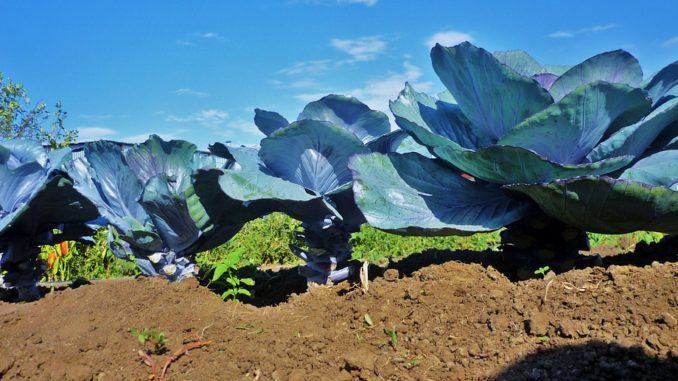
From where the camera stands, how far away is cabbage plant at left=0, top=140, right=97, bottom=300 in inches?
104

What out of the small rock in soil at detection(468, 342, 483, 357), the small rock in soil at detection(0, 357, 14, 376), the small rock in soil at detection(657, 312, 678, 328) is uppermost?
the small rock in soil at detection(657, 312, 678, 328)

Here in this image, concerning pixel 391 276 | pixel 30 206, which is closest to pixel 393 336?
pixel 391 276

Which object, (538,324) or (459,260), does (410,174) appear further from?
(538,324)

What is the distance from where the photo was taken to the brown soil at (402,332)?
1577 millimetres

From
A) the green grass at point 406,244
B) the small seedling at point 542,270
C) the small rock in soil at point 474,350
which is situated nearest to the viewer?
the small rock in soil at point 474,350

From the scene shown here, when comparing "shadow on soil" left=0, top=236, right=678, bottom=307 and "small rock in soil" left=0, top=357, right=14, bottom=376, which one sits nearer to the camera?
"small rock in soil" left=0, top=357, right=14, bottom=376

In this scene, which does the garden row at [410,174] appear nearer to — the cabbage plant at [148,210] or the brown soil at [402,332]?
the cabbage plant at [148,210]

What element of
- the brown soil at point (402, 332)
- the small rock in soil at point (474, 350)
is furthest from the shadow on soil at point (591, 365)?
the small rock in soil at point (474, 350)

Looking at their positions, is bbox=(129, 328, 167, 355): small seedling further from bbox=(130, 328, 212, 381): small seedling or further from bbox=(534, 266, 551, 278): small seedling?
bbox=(534, 266, 551, 278): small seedling

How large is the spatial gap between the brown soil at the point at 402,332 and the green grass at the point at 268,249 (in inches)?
73.0

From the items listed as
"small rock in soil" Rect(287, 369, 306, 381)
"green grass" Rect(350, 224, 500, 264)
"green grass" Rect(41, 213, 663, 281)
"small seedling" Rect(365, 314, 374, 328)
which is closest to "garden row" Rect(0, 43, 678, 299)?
"small seedling" Rect(365, 314, 374, 328)

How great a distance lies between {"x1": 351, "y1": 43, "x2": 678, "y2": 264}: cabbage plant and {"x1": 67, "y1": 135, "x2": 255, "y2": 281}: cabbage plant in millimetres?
729

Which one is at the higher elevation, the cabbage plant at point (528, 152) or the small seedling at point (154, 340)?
the cabbage plant at point (528, 152)

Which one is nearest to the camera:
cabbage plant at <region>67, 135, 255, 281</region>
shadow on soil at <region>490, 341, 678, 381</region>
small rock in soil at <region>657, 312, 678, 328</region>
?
shadow on soil at <region>490, 341, 678, 381</region>
